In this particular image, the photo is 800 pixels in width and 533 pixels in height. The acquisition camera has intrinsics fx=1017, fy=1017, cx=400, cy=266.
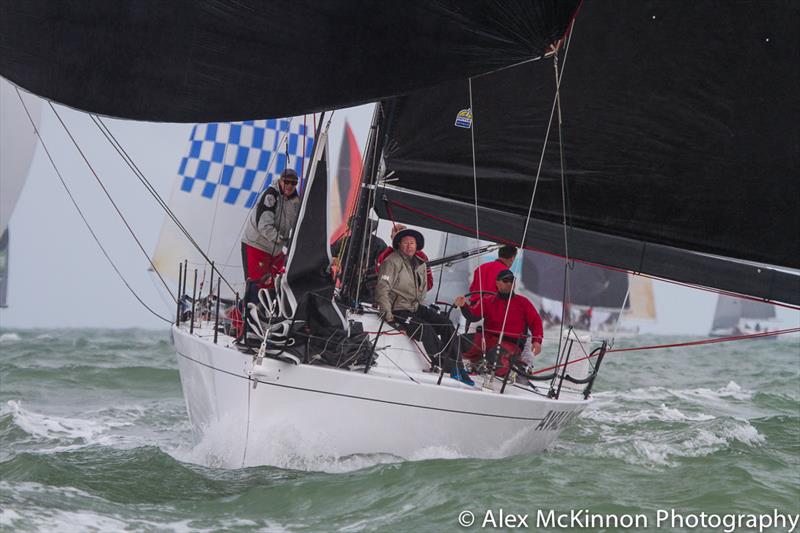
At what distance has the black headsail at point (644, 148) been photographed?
7.13 metres

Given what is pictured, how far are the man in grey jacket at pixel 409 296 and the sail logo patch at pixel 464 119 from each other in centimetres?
101

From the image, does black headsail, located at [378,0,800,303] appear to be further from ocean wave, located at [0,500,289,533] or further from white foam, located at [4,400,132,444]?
white foam, located at [4,400,132,444]

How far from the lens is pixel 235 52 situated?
5.46m

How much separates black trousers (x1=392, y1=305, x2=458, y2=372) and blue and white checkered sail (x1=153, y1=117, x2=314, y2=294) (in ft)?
21.5

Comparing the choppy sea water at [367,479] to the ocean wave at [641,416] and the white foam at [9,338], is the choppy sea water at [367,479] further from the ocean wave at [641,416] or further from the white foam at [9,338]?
the white foam at [9,338]

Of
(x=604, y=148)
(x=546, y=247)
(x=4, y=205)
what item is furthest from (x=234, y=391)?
(x=4, y=205)

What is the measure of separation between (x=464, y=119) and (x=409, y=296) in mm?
1407

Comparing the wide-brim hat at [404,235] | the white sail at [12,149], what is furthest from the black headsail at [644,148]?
the white sail at [12,149]

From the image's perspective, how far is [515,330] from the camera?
7480mm

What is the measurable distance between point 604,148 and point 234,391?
10.8 feet

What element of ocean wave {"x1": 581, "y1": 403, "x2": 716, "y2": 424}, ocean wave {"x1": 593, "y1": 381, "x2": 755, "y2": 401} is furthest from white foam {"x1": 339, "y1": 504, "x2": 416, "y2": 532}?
ocean wave {"x1": 593, "y1": 381, "x2": 755, "y2": 401}

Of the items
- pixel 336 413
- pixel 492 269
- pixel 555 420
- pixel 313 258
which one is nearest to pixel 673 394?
pixel 492 269

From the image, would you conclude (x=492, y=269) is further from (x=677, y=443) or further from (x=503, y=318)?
(x=677, y=443)

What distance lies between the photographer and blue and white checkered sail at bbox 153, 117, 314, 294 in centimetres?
1377
